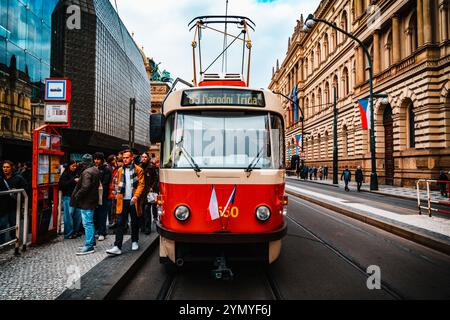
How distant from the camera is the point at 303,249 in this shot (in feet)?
19.8

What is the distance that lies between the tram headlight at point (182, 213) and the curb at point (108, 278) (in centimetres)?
114

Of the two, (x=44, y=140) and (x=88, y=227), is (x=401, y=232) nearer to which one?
(x=88, y=227)

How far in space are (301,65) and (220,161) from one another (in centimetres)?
4938

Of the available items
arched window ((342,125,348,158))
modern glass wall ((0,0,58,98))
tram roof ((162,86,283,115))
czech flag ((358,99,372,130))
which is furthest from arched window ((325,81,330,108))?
tram roof ((162,86,283,115))

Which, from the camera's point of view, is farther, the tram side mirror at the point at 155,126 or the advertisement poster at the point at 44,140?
the advertisement poster at the point at 44,140

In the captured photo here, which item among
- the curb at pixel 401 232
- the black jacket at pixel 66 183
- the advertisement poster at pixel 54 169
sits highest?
the advertisement poster at pixel 54 169

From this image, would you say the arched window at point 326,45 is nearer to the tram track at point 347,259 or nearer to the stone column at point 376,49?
the stone column at point 376,49

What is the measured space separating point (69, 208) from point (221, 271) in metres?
4.32

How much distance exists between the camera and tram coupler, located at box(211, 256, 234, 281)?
12.7 ft

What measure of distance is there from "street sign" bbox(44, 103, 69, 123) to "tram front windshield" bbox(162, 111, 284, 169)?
348cm

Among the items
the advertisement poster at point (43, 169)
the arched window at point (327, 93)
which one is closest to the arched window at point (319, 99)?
the arched window at point (327, 93)

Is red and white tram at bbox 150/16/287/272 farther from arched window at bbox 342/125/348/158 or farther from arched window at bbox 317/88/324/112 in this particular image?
arched window at bbox 317/88/324/112

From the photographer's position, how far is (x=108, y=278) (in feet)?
13.1

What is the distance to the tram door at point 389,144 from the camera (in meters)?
23.7
